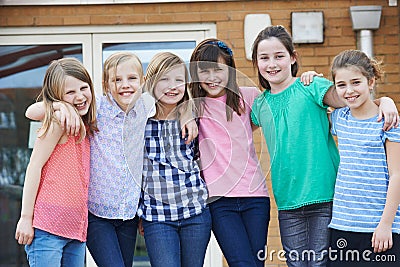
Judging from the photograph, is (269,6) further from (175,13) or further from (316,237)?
(316,237)

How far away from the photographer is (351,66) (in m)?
3.76

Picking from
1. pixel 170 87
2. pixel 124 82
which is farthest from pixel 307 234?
pixel 124 82

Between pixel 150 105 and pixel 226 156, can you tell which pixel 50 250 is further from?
pixel 226 156

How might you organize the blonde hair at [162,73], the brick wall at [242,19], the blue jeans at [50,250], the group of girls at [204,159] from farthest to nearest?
the brick wall at [242,19], the blonde hair at [162,73], the group of girls at [204,159], the blue jeans at [50,250]

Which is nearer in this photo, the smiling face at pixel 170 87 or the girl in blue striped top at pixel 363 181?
the girl in blue striped top at pixel 363 181

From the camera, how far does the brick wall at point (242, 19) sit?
5.74 meters

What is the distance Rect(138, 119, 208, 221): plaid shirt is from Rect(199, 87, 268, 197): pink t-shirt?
7 cm

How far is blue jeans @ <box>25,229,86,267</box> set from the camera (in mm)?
3598

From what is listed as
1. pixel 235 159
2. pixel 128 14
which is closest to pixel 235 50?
pixel 128 14

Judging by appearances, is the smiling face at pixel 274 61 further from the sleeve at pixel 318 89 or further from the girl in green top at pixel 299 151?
the sleeve at pixel 318 89

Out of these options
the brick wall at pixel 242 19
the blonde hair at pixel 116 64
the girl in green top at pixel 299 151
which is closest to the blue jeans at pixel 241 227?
the girl in green top at pixel 299 151

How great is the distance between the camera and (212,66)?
3850 millimetres

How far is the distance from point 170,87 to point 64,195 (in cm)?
70

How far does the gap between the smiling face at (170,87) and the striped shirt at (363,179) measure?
81 cm
